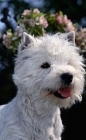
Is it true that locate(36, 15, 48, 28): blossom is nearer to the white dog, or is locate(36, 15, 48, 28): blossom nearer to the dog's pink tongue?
the white dog

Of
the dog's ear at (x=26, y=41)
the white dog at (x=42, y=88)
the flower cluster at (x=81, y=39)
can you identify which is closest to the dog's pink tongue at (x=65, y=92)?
the white dog at (x=42, y=88)

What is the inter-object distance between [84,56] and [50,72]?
12.6 feet

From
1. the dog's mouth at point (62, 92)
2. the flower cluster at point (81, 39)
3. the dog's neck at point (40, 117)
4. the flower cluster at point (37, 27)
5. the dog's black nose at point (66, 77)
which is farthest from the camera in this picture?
the flower cluster at point (81, 39)

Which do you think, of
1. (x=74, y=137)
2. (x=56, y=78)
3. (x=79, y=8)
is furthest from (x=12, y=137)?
(x=79, y=8)

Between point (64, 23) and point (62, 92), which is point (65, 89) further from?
point (64, 23)

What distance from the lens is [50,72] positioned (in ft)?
22.3

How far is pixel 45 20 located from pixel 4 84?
2.49 meters

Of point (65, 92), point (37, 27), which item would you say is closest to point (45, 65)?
point (65, 92)

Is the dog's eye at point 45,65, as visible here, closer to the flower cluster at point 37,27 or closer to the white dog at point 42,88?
the white dog at point 42,88

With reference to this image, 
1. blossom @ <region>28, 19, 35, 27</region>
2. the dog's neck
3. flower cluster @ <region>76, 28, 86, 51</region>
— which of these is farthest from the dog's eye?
flower cluster @ <region>76, 28, 86, 51</region>

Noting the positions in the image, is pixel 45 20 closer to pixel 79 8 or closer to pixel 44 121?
pixel 44 121

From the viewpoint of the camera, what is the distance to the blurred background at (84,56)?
1031 cm

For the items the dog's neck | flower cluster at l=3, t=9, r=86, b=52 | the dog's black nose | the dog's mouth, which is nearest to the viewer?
the dog's black nose

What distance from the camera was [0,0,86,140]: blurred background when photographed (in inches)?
406
